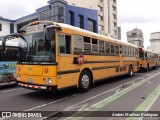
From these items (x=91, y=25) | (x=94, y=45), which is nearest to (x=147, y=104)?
(x=94, y=45)

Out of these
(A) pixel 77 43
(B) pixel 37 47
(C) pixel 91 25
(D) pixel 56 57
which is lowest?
(D) pixel 56 57

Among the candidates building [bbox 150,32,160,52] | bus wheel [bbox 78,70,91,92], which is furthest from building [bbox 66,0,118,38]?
bus wheel [bbox 78,70,91,92]

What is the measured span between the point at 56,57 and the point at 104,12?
5065 cm

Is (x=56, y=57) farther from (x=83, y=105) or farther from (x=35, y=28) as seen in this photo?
(x=83, y=105)

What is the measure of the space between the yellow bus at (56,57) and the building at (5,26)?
113 feet

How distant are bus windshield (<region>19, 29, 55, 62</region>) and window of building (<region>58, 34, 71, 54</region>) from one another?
36 cm

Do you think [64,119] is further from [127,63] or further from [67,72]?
[127,63]

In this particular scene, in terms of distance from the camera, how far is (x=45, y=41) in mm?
7883

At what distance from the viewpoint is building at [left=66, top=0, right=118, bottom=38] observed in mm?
53562

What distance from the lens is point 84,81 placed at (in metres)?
9.72

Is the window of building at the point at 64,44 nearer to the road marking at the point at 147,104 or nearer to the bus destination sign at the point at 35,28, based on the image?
the bus destination sign at the point at 35,28

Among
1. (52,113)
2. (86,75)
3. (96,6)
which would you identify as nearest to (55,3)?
(96,6)

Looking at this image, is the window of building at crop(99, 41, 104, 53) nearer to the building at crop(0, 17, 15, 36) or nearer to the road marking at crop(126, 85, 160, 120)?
the road marking at crop(126, 85, 160, 120)

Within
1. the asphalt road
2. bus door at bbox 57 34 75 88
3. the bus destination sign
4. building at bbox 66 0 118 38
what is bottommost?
the asphalt road
